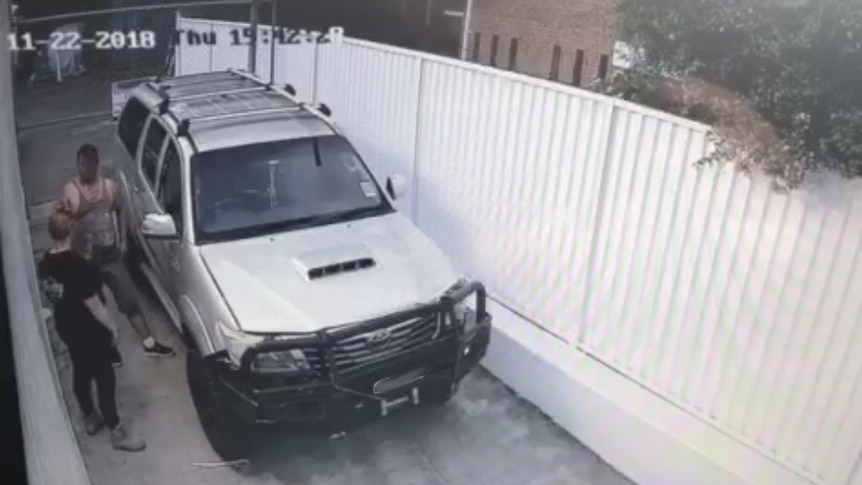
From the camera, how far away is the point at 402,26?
524 inches

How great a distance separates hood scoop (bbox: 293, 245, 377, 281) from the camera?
4395 millimetres

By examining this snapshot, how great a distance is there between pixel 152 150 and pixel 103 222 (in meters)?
0.69

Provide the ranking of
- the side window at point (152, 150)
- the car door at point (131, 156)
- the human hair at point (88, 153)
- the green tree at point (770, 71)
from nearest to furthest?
the green tree at point (770, 71), the human hair at point (88, 153), the side window at point (152, 150), the car door at point (131, 156)

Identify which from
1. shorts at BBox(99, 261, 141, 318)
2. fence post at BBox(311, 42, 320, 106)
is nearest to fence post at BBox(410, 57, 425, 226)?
shorts at BBox(99, 261, 141, 318)

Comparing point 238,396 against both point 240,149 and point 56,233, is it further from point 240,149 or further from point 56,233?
point 240,149

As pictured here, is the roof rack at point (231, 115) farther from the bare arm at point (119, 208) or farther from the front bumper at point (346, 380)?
the front bumper at point (346, 380)

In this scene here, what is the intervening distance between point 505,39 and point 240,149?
282 inches

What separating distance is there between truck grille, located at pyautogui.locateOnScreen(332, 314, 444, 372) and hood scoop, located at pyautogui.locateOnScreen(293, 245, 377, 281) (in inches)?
19.9

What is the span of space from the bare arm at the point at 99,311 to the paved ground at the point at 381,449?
81 centimetres

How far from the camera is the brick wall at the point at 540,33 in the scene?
9.48m

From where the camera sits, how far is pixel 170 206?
5.18 metres

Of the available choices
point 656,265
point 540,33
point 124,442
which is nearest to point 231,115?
point 124,442

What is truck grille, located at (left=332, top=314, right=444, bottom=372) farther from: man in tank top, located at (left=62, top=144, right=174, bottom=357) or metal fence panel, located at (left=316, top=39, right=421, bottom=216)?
metal fence panel, located at (left=316, top=39, right=421, bottom=216)

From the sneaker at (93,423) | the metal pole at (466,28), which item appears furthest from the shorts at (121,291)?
the metal pole at (466,28)
